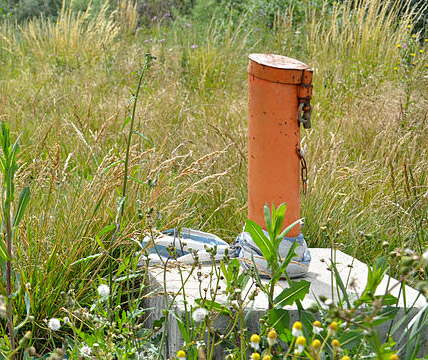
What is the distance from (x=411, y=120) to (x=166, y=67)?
112 inches

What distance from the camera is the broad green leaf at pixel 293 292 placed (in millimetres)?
1754

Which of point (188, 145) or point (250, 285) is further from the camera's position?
point (188, 145)

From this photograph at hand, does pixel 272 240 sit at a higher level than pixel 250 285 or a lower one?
higher

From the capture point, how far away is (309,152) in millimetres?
3783

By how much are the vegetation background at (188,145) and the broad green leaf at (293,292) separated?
17cm

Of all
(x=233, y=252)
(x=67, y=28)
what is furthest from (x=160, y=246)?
(x=67, y=28)

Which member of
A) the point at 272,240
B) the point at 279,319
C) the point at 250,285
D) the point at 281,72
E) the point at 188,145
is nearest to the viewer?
the point at 272,240

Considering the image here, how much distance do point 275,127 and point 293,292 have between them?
27.4 inches

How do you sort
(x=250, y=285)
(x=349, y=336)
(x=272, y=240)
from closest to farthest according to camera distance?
(x=349, y=336), (x=272, y=240), (x=250, y=285)

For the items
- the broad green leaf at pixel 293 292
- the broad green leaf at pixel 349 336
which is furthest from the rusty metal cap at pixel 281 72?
the broad green leaf at pixel 349 336

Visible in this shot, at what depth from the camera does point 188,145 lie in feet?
13.8

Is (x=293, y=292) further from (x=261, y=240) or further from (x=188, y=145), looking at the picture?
(x=188, y=145)

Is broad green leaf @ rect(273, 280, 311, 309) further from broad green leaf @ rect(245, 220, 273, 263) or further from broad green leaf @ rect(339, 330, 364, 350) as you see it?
broad green leaf @ rect(339, 330, 364, 350)

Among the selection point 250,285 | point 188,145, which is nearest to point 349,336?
point 250,285
